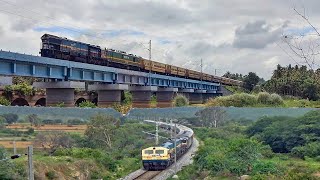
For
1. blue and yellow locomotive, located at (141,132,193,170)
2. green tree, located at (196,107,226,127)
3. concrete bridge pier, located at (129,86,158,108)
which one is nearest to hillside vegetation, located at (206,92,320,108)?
concrete bridge pier, located at (129,86,158,108)

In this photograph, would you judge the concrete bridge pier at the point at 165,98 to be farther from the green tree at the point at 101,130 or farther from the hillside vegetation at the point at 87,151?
the green tree at the point at 101,130

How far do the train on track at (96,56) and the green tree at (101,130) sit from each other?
10030mm

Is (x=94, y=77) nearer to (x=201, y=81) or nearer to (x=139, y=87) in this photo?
(x=139, y=87)

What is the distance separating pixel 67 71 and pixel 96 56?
963cm

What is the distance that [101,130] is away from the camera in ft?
138

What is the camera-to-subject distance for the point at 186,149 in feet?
141

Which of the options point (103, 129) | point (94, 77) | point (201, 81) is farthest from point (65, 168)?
point (201, 81)

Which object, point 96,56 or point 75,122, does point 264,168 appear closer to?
point 75,122

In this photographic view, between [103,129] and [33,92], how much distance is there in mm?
30541

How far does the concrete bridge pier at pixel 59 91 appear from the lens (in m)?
46.2

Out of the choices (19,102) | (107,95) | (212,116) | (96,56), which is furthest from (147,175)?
(19,102)

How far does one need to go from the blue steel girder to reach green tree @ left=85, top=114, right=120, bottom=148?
632cm

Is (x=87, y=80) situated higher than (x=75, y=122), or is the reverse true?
(x=87, y=80)

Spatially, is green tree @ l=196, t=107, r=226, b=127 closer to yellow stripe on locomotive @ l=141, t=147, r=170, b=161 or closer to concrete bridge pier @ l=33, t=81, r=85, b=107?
concrete bridge pier @ l=33, t=81, r=85, b=107
